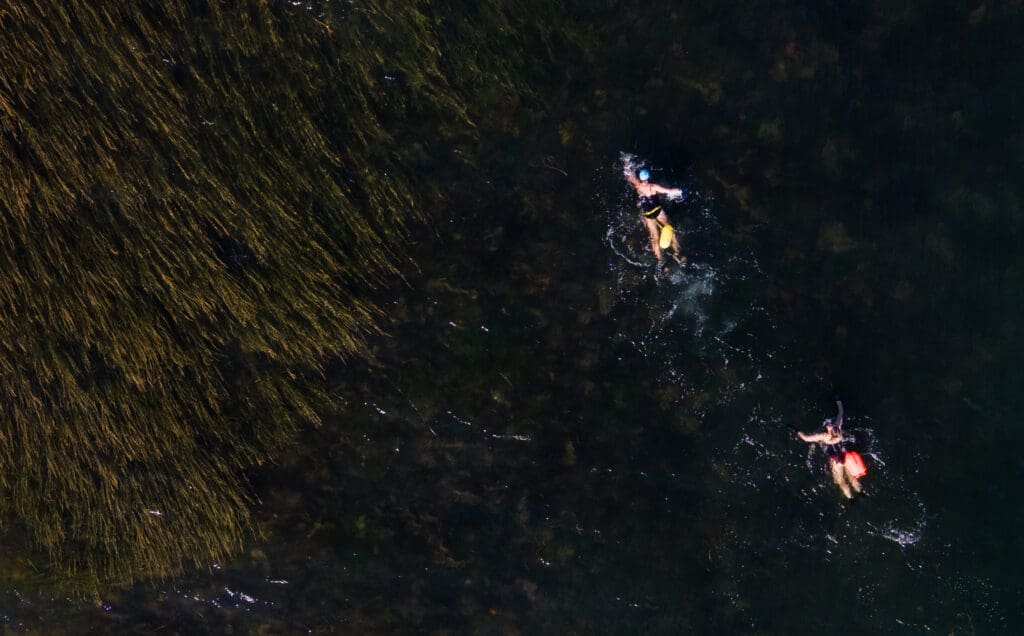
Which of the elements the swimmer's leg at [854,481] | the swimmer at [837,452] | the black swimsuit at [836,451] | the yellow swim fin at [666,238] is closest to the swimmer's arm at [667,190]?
the yellow swim fin at [666,238]

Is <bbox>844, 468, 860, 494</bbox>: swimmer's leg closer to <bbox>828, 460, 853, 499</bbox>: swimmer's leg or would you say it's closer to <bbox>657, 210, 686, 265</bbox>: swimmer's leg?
<bbox>828, 460, 853, 499</bbox>: swimmer's leg

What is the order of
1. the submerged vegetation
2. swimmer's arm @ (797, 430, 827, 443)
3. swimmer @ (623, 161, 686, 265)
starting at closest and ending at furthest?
the submerged vegetation → swimmer @ (623, 161, 686, 265) → swimmer's arm @ (797, 430, 827, 443)

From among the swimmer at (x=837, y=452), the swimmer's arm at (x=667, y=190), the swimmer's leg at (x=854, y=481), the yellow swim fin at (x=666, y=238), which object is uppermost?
the swimmer's arm at (x=667, y=190)

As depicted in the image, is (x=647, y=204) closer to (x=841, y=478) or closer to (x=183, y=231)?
(x=841, y=478)

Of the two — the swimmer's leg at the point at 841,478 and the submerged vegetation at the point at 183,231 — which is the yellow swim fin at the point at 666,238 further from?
the swimmer's leg at the point at 841,478

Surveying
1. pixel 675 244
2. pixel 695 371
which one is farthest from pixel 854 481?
pixel 675 244

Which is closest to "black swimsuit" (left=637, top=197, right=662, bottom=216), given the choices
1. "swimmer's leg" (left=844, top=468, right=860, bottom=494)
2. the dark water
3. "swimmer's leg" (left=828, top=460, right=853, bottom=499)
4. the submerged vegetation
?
the dark water

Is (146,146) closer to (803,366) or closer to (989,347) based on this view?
(803,366)
